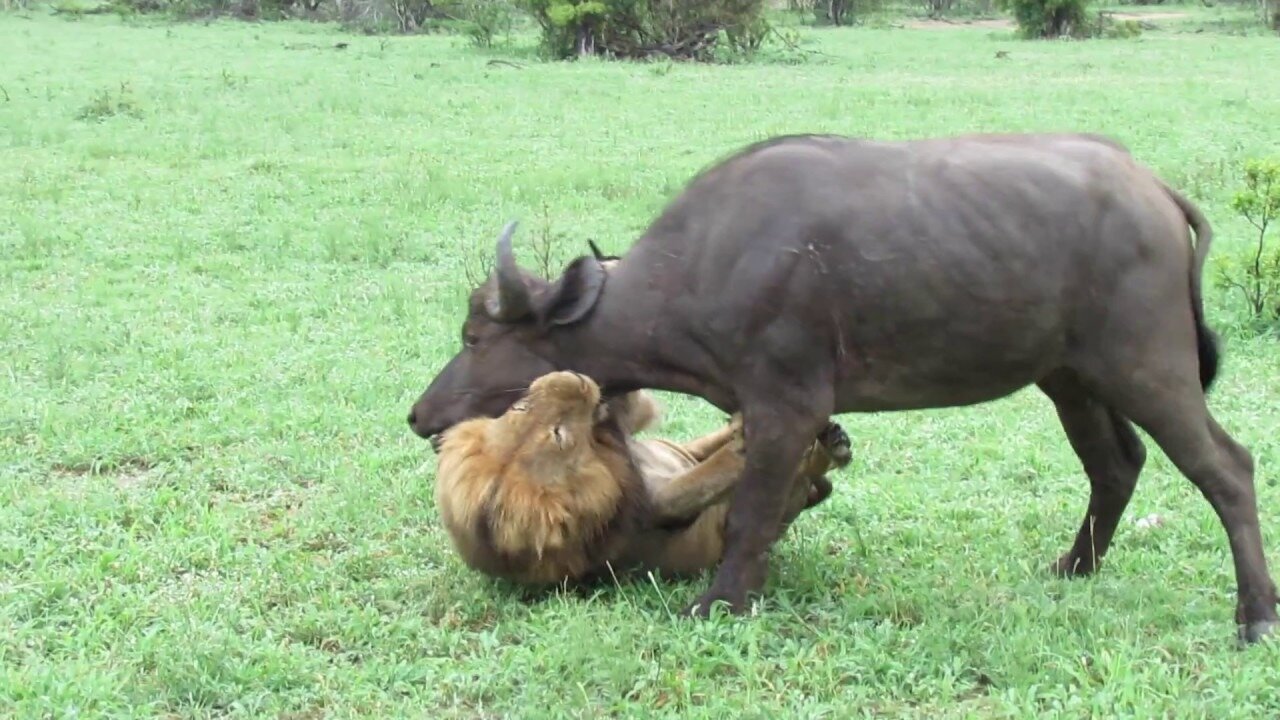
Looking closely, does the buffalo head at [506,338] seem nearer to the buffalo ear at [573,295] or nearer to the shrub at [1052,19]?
the buffalo ear at [573,295]

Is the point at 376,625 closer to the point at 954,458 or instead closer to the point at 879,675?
the point at 879,675

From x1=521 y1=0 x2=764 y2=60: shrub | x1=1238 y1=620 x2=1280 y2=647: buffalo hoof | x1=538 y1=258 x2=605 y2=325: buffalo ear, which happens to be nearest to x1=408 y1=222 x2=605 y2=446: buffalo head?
x1=538 y1=258 x2=605 y2=325: buffalo ear

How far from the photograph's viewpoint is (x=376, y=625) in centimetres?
448

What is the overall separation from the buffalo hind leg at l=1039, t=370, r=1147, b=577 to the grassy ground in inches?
4.6

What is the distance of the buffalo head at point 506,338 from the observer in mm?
4735

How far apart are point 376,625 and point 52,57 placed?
83.7 feet

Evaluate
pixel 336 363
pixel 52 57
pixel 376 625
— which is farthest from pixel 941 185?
pixel 52 57

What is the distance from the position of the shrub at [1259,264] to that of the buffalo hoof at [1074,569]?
419 centimetres

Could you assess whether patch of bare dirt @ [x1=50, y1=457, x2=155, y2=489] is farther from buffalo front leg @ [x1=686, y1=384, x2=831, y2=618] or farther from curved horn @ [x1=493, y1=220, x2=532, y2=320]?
buffalo front leg @ [x1=686, y1=384, x2=831, y2=618]

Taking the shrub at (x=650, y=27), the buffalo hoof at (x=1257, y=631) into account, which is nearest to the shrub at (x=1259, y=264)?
the buffalo hoof at (x=1257, y=631)

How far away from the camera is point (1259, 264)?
27.9 feet

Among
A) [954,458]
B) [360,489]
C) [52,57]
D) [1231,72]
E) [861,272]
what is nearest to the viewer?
[861,272]

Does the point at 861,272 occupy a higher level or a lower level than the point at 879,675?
higher

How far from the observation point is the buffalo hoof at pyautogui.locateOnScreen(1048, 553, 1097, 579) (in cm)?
489
